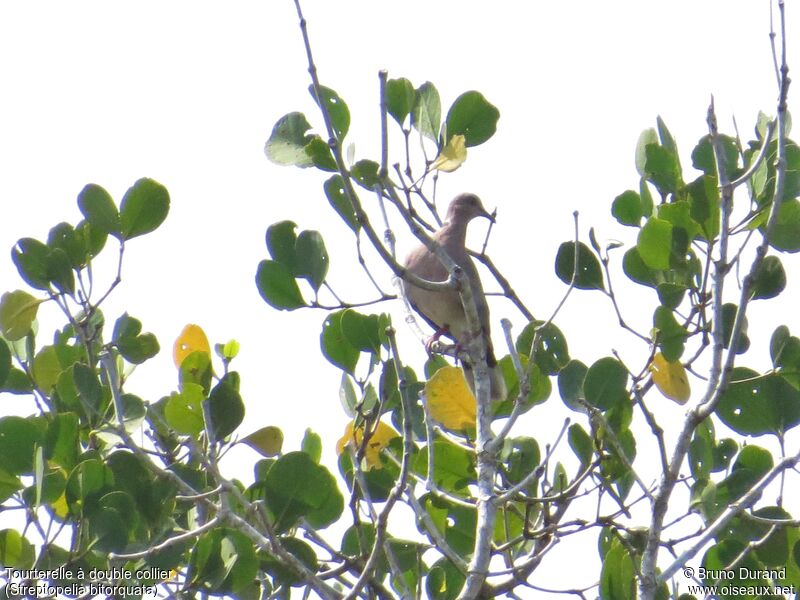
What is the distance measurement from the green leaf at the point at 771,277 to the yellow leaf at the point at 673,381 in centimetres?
41

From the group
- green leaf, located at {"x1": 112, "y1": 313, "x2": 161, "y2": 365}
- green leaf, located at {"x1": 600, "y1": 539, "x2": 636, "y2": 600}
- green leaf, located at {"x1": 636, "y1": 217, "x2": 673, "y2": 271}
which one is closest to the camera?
green leaf, located at {"x1": 600, "y1": 539, "x2": 636, "y2": 600}

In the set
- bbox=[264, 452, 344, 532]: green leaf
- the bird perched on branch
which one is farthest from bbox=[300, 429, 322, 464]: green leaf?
the bird perched on branch

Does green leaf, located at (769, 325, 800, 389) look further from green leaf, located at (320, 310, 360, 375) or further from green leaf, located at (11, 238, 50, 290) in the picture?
green leaf, located at (11, 238, 50, 290)

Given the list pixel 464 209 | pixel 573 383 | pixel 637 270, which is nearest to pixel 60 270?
pixel 573 383

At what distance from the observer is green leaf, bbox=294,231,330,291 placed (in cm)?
447

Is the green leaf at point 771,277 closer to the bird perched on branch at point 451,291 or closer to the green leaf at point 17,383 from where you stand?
the bird perched on branch at point 451,291

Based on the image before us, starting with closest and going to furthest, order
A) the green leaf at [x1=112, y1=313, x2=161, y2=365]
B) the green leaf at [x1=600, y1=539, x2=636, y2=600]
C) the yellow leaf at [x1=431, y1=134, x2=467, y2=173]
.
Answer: the green leaf at [x1=600, y1=539, x2=636, y2=600] < the yellow leaf at [x1=431, y1=134, x2=467, y2=173] < the green leaf at [x1=112, y1=313, x2=161, y2=365]

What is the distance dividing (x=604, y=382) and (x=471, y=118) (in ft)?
3.66

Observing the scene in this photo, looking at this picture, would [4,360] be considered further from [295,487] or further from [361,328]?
[361,328]

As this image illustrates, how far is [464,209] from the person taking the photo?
7.48m

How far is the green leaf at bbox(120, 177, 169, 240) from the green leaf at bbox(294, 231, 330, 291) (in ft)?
1.80

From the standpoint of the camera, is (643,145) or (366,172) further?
(643,145)

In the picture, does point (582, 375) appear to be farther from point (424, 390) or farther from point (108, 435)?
point (108, 435)

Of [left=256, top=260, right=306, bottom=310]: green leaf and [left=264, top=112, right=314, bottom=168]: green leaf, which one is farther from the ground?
[left=264, top=112, right=314, bottom=168]: green leaf
